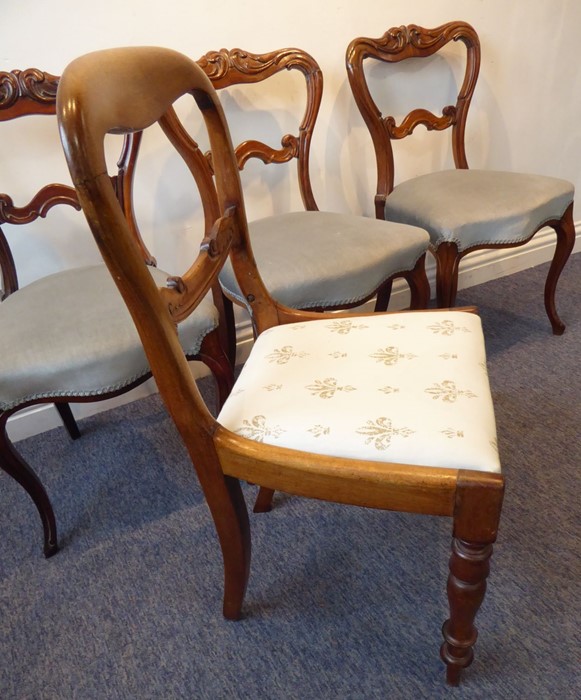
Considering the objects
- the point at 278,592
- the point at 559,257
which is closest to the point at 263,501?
the point at 278,592

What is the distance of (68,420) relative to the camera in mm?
1424

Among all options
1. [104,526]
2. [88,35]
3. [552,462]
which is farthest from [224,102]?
[552,462]

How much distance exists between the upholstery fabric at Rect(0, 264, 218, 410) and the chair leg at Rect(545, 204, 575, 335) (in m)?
1.07

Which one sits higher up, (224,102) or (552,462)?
(224,102)

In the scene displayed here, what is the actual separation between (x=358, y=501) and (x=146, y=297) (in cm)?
36

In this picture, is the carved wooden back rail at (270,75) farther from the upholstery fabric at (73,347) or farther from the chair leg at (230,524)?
the chair leg at (230,524)

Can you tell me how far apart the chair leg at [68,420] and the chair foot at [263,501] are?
0.58 meters

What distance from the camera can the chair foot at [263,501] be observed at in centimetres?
115

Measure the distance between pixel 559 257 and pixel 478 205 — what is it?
1.21ft

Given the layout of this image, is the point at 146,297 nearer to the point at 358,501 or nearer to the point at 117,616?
the point at 358,501

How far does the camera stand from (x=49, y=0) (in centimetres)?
115

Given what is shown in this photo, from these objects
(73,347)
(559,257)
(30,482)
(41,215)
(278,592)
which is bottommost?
(278,592)

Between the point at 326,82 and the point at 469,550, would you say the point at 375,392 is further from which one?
the point at 326,82

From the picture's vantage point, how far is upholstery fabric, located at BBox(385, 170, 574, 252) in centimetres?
134
